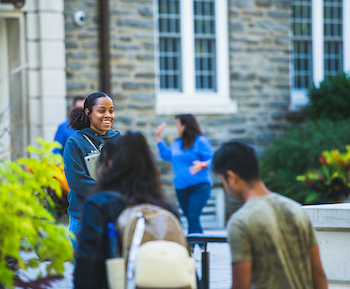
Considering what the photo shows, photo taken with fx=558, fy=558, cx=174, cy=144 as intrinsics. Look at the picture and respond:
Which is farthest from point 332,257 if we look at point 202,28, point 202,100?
point 202,28

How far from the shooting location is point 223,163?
2.74 meters

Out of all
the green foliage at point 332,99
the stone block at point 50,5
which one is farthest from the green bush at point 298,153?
the stone block at point 50,5

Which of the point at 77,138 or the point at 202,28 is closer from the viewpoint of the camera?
the point at 77,138

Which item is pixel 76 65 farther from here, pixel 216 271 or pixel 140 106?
pixel 216 271

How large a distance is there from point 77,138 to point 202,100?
20.3 ft

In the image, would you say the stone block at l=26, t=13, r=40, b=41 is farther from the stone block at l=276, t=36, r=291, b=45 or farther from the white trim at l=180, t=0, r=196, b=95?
the stone block at l=276, t=36, r=291, b=45

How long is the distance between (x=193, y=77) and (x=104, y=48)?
180 centimetres

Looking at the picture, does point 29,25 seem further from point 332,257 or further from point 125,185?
point 125,185

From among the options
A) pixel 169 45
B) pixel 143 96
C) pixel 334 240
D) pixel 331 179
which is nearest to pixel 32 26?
pixel 143 96

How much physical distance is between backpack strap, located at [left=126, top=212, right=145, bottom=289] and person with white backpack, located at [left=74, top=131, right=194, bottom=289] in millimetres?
83

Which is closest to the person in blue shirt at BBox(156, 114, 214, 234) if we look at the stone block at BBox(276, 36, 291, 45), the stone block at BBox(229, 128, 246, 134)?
the stone block at BBox(229, 128, 246, 134)

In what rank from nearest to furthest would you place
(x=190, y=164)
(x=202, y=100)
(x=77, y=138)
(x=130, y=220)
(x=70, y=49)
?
1. (x=130, y=220)
2. (x=77, y=138)
3. (x=190, y=164)
4. (x=70, y=49)
5. (x=202, y=100)

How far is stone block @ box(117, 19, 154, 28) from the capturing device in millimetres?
9492

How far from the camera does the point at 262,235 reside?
2570 millimetres
